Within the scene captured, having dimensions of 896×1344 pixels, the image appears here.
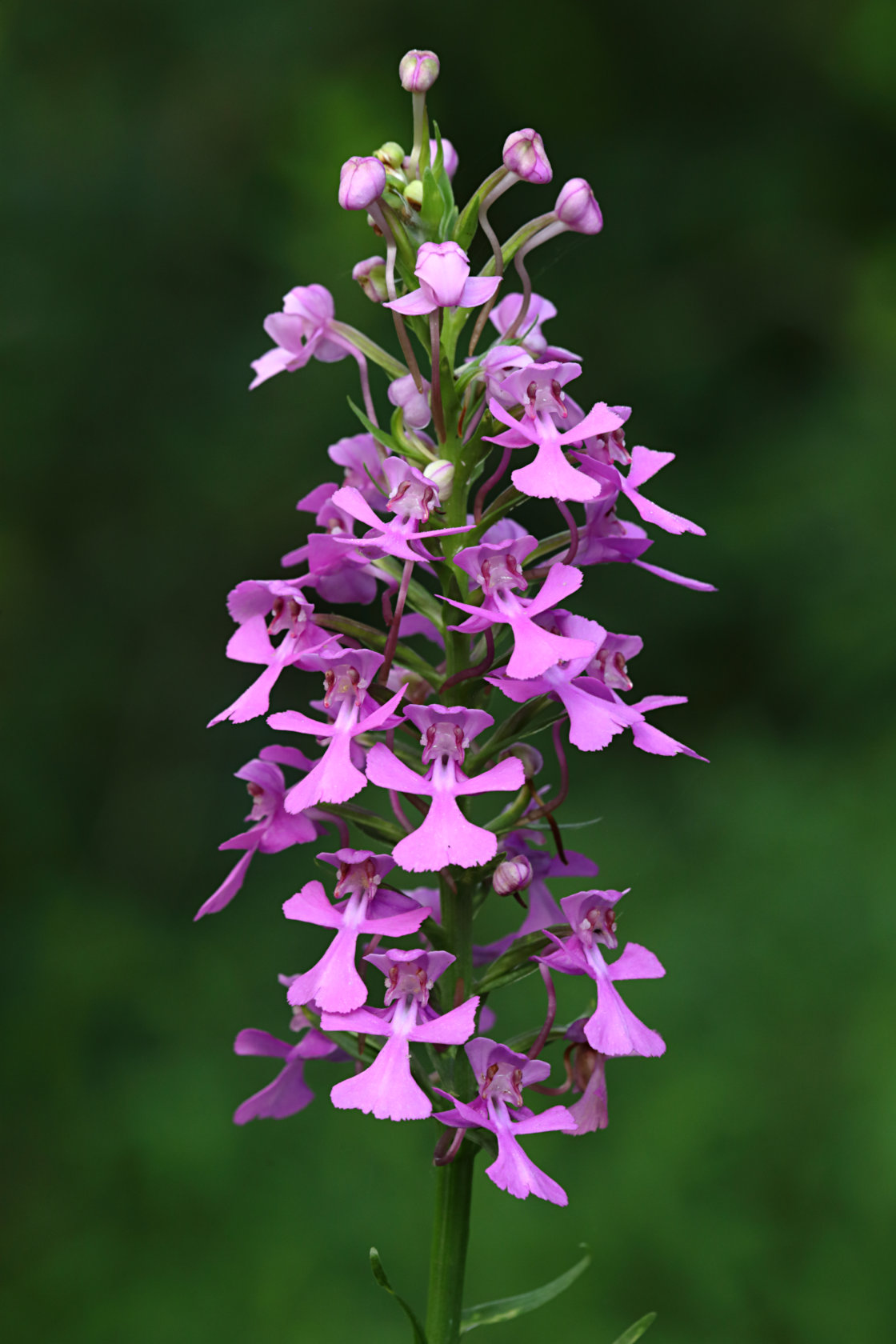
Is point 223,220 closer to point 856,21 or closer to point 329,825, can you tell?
point 856,21

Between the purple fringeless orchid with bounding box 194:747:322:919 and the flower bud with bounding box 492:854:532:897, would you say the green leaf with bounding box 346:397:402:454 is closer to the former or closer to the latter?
the purple fringeless orchid with bounding box 194:747:322:919

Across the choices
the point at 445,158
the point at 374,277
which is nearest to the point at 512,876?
the point at 374,277

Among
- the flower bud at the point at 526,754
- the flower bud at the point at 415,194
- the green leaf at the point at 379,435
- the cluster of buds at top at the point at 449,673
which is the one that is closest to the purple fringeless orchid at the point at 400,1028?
the cluster of buds at top at the point at 449,673

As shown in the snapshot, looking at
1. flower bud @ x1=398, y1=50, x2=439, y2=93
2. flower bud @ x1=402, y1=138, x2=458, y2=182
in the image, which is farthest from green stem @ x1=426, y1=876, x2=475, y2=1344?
flower bud @ x1=398, y1=50, x2=439, y2=93

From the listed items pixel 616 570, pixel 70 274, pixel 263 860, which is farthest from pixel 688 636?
pixel 70 274

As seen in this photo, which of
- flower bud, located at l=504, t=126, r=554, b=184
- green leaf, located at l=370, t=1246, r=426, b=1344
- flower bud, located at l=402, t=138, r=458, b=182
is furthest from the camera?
flower bud, located at l=402, t=138, r=458, b=182

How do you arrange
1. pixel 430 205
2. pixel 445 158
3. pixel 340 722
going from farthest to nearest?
pixel 445 158 < pixel 430 205 < pixel 340 722

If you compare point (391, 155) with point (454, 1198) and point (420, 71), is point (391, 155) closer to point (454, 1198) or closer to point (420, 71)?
point (420, 71)
